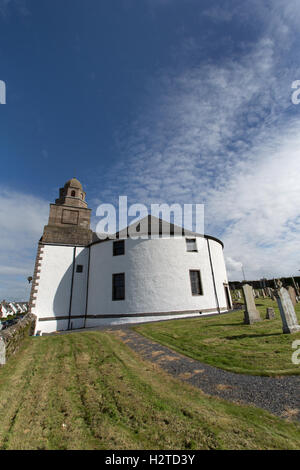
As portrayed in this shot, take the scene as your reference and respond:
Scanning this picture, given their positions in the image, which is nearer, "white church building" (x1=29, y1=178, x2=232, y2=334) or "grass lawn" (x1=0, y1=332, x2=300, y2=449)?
"grass lawn" (x1=0, y1=332, x2=300, y2=449)

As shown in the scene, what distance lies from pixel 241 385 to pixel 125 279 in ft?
46.5

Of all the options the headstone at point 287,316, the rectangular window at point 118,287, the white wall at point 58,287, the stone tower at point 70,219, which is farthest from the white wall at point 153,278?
the headstone at point 287,316

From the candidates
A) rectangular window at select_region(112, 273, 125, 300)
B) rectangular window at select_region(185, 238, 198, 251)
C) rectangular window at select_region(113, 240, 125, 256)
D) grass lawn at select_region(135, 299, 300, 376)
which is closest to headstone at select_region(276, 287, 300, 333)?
grass lawn at select_region(135, 299, 300, 376)

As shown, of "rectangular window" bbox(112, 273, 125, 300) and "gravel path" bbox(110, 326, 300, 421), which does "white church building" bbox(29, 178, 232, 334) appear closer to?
"rectangular window" bbox(112, 273, 125, 300)

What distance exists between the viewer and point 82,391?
15.5ft

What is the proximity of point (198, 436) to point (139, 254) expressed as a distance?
15.7m

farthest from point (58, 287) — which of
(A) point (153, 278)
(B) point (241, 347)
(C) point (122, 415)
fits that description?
A: (C) point (122, 415)

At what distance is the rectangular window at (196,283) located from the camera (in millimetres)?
18891

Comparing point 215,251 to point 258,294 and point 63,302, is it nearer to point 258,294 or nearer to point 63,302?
point 258,294

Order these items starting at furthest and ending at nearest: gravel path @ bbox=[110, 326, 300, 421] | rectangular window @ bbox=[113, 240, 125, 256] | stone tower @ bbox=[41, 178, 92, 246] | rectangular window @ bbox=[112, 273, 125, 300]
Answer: stone tower @ bbox=[41, 178, 92, 246] → rectangular window @ bbox=[113, 240, 125, 256] → rectangular window @ bbox=[112, 273, 125, 300] → gravel path @ bbox=[110, 326, 300, 421]

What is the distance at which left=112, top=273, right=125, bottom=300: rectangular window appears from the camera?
1836 centimetres

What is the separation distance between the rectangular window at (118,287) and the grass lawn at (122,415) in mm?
12242

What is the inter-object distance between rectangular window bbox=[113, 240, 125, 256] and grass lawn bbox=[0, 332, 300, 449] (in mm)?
13558

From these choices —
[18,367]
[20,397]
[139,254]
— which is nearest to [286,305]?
[20,397]
